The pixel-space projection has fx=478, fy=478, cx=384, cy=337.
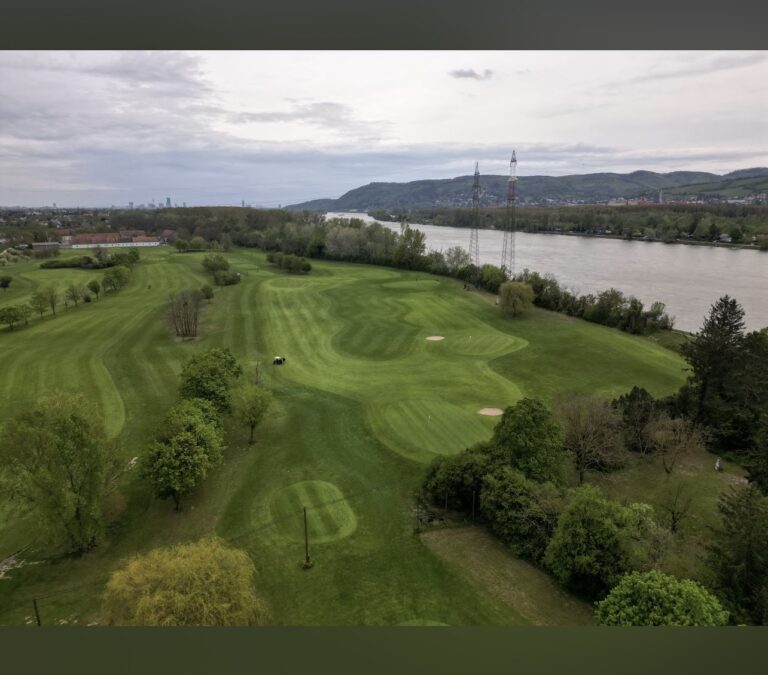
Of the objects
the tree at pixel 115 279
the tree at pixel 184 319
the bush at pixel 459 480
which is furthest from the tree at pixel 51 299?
the bush at pixel 459 480

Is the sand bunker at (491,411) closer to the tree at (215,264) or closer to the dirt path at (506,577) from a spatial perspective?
the dirt path at (506,577)

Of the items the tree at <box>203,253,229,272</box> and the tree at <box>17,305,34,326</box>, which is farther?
the tree at <box>203,253,229,272</box>

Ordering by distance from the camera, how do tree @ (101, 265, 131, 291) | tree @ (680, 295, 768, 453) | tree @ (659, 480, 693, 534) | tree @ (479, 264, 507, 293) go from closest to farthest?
tree @ (659, 480, 693, 534), tree @ (680, 295, 768, 453), tree @ (479, 264, 507, 293), tree @ (101, 265, 131, 291)

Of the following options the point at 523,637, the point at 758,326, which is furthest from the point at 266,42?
the point at 758,326

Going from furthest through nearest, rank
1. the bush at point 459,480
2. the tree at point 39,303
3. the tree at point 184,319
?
the tree at point 39,303 → the tree at point 184,319 → the bush at point 459,480

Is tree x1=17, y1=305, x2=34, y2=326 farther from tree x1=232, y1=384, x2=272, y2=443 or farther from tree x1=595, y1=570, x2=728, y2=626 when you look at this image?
tree x1=595, y1=570, x2=728, y2=626


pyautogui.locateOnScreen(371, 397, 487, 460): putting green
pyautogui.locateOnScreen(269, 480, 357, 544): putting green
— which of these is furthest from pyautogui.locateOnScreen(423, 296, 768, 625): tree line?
pyautogui.locateOnScreen(371, 397, 487, 460): putting green
